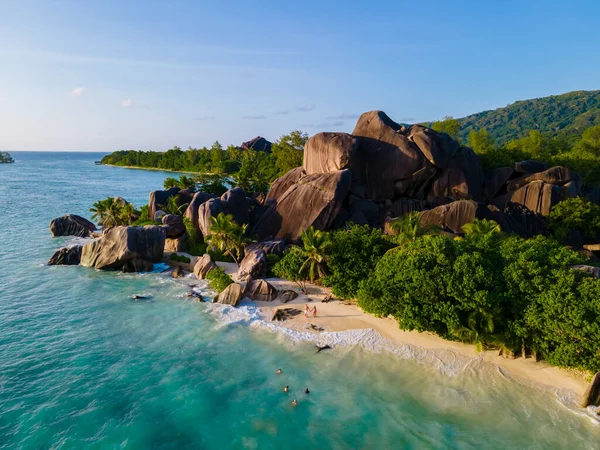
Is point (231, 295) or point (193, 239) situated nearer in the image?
point (231, 295)

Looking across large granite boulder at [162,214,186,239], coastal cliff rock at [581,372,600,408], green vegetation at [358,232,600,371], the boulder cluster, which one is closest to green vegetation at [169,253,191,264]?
the boulder cluster

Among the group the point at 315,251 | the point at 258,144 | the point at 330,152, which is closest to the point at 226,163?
the point at 258,144

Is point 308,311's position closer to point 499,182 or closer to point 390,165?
point 390,165

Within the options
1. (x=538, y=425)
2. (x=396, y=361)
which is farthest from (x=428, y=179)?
(x=538, y=425)

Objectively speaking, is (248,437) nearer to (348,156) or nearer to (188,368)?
(188,368)

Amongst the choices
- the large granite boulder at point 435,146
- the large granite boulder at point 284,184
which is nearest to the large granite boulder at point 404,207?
the large granite boulder at point 435,146

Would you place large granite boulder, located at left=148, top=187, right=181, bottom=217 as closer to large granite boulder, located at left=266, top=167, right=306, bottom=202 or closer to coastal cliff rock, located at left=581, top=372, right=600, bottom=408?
large granite boulder, located at left=266, top=167, right=306, bottom=202
